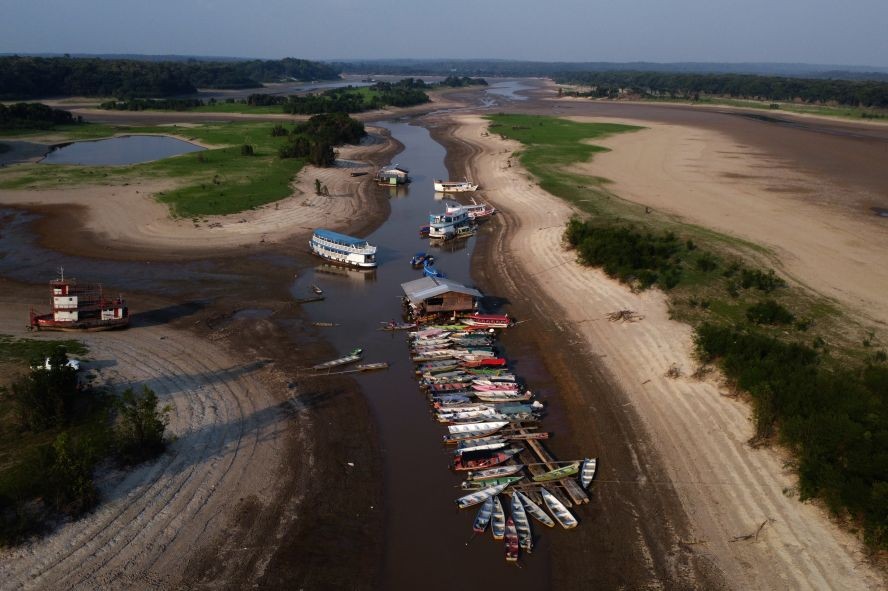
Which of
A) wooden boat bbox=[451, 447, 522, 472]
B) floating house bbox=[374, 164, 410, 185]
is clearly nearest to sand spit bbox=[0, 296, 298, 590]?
wooden boat bbox=[451, 447, 522, 472]

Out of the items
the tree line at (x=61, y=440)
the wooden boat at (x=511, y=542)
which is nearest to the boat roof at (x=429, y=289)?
the tree line at (x=61, y=440)

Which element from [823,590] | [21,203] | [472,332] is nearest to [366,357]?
[472,332]

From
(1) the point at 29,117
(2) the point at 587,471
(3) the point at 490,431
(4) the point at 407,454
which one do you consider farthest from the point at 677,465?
(1) the point at 29,117

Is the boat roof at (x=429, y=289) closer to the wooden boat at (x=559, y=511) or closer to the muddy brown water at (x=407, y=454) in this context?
the muddy brown water at (x=407, y=454)

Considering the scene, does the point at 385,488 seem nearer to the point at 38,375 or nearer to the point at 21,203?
the point at 38,375

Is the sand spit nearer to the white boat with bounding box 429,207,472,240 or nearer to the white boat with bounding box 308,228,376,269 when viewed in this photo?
the white boat with bounding box 308,228,376,269

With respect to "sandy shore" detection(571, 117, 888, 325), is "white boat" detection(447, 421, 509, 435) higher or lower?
lower
